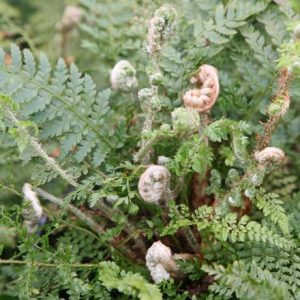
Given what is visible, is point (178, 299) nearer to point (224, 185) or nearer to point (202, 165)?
point (202, 165)

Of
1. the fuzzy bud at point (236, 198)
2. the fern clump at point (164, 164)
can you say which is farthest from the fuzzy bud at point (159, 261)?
the fuzzy bud at point (236, 198)

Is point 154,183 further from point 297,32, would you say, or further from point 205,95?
point 297,32

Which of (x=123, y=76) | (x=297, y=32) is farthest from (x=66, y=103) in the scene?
(x=297, y=32)

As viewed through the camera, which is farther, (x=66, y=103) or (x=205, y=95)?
(x=66, y=103)

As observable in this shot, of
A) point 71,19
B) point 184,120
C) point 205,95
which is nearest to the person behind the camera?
point 184,120

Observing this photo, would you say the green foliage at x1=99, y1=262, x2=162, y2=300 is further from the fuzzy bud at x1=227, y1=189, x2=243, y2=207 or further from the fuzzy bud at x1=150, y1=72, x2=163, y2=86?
the fuzzy bud at x1=150, y1=72, x2=163, y2=86
